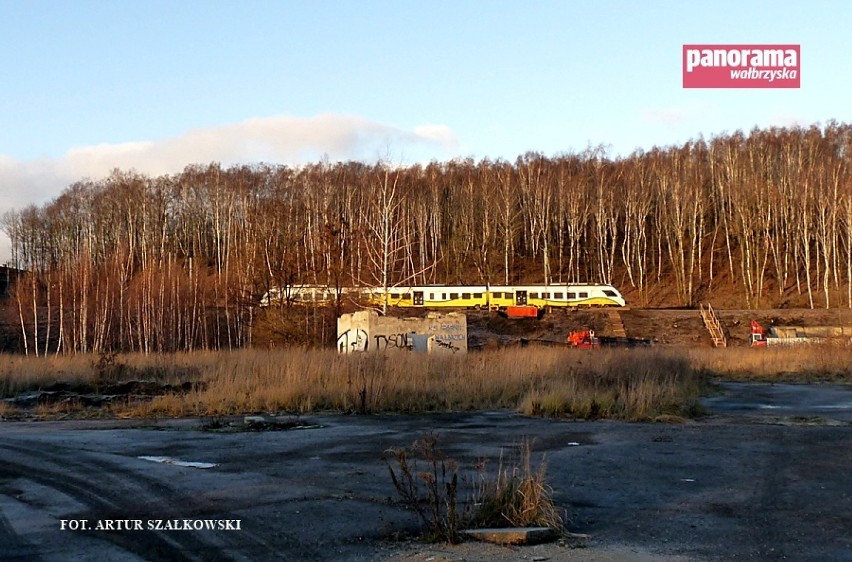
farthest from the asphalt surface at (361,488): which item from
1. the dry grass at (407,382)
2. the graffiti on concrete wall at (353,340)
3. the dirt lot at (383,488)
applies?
the graffiti on concrete wall at (353,340)

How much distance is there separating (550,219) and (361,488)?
6830 cm

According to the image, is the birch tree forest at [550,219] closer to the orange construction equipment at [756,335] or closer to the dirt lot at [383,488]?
the orange construction equipment at [756,335]

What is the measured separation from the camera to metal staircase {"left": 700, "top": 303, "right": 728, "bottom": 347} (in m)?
50.8

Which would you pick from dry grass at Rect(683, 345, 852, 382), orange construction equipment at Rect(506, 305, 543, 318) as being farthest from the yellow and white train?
dry grass at Rect(683, 345, 852, 382)

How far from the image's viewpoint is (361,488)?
888 centimetres

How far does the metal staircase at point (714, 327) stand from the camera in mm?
50812

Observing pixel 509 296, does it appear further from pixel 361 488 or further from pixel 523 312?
pixel 361 488

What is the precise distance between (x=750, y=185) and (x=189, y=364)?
2272 inches

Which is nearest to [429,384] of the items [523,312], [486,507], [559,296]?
[486,507]

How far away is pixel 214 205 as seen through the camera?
246 ft

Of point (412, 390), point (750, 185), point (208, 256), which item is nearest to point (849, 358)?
point (412, 390)

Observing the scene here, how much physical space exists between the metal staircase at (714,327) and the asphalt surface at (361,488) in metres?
36.8

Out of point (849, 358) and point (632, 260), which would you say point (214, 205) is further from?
point (849, 358)

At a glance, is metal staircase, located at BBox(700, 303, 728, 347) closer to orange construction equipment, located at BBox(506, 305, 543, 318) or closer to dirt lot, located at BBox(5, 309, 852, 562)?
orange construction equipment, located at BBox(506, 305, 543, 318)
